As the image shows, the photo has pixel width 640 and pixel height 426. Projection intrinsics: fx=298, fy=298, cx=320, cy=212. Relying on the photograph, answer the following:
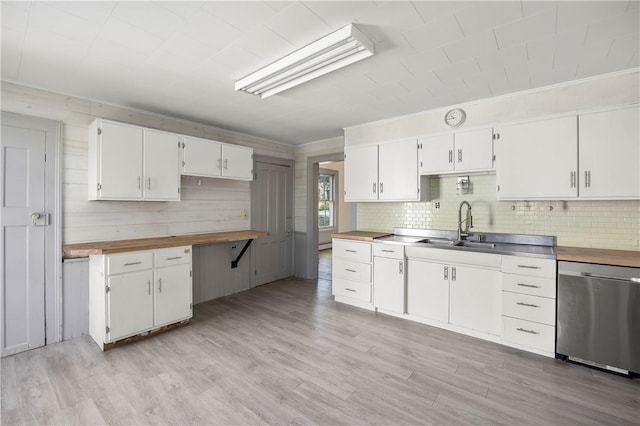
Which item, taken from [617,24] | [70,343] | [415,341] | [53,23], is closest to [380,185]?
[415,341]

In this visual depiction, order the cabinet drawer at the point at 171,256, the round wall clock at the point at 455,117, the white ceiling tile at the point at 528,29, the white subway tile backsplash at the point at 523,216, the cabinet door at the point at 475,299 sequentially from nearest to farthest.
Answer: the white ceiling tile at the point at 528,29 → the white subway tile backsplash at the point at 523,216 → the cabinet door at the point at 475,299 → the cabinet drawer at the point at 171,256 → the round wall clock at the point at 455,117

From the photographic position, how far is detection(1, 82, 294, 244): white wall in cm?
292

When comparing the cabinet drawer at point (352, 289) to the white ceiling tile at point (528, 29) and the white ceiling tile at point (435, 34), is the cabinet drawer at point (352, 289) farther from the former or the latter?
the white ceiling tile at point (528, 29)

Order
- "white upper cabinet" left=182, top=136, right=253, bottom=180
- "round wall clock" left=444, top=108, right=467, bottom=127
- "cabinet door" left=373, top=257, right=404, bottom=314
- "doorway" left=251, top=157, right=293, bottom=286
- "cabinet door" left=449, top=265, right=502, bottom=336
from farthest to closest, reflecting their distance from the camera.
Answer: "doorway" left=251, top=157, right=293, bottom=286 < "white upper cabinet" left=182, top=136, right=253, bottom=180 < "cabinet door" left=373, top=257, right=404, bottom=314 < "round wall clock" left=444, top=108, right=467, bottom=127 < "cabinet door" left=449, top=265, right=502, bottom=336

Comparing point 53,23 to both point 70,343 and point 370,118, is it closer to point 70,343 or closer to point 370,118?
point 70,343

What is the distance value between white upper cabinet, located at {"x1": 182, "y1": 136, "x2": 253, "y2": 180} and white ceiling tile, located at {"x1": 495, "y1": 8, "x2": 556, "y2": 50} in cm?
312

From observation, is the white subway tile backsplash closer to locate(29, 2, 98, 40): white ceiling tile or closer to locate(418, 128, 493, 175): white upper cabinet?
locate(418, 128, 493, 175): white upper cabinet

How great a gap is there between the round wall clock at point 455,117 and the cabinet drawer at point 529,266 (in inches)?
61.4

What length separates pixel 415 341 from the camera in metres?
2.94

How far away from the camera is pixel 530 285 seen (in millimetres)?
2662

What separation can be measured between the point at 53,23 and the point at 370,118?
122 inches

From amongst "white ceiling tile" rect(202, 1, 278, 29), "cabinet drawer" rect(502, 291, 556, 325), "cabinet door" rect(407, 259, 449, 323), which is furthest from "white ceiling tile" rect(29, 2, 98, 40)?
"cabinet drawer" rect(502, 291, 556, 325)

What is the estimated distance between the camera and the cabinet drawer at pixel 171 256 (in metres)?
3.06

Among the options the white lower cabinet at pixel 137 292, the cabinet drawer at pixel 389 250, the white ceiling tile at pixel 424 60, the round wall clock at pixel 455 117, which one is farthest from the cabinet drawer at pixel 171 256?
the round wall clock at pixel 455 117
